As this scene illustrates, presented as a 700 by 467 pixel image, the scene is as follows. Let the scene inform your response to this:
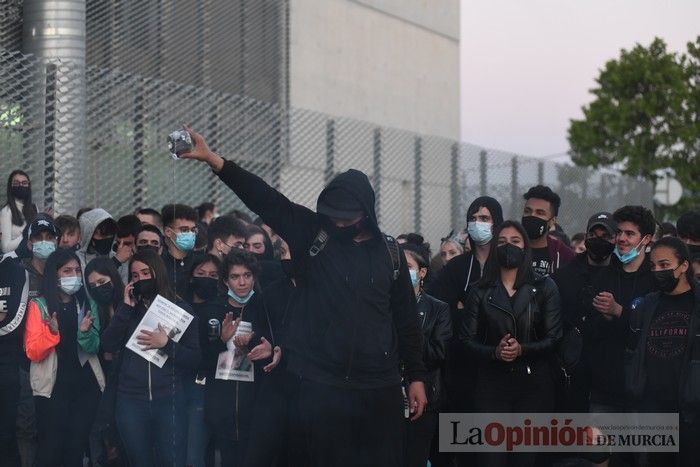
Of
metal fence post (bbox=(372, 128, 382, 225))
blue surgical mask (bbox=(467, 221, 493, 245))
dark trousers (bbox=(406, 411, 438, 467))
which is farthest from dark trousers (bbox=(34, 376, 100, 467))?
metal fence post (bbox=(372, 128, 382, 225))

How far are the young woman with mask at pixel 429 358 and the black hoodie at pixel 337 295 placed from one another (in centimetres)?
179

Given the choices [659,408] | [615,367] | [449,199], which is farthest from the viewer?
[449,199]

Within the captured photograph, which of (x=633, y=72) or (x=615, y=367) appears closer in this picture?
(x=615, y=367)

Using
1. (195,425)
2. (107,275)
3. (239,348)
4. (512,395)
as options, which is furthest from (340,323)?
(107,275)

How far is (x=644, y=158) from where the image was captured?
27.6m

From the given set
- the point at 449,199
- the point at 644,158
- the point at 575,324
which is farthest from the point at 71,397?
the point at 644,158

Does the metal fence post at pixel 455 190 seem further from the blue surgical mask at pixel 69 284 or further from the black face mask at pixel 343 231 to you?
the black face mask at pixel 343 231

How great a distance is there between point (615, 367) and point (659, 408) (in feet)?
2.29

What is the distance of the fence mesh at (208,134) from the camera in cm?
1014

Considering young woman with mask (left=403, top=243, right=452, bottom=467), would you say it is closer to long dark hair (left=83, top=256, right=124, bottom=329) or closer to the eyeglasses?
the eyeglasses

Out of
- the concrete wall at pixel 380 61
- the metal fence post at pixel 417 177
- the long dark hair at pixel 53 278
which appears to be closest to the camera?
the long dark hair at pixel 53 278

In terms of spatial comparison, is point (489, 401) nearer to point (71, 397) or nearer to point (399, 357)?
point (399, 357)

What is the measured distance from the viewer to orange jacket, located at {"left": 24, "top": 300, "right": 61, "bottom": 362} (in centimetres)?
801

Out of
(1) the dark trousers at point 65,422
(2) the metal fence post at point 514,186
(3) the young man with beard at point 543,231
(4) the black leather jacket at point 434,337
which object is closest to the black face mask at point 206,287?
(1) the dark trousers at point 65,422
